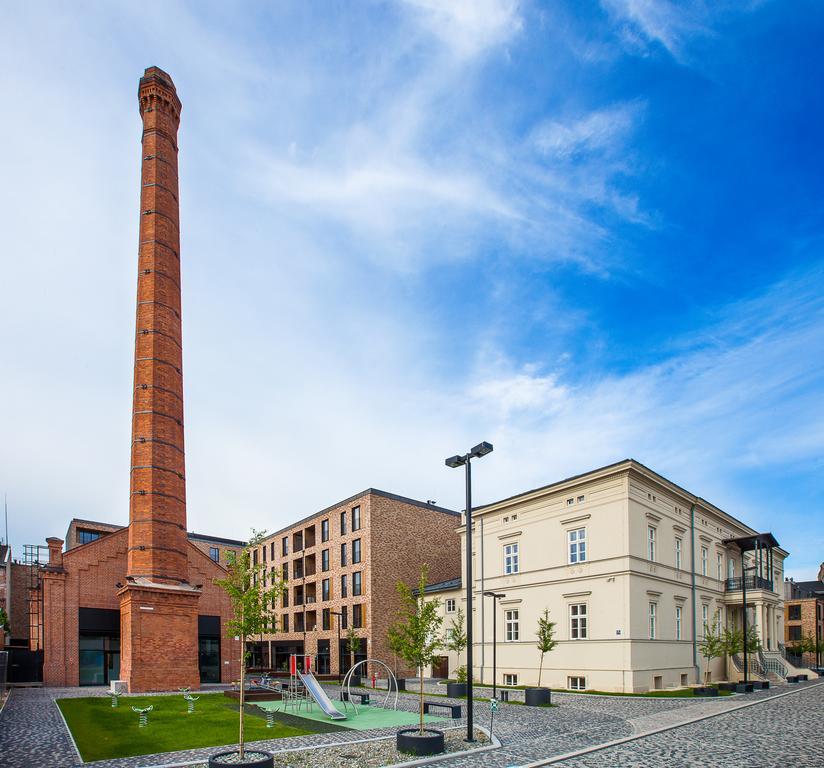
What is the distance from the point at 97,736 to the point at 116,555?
26.7 meters

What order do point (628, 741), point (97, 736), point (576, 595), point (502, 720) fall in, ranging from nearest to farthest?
1. point (628, 741)
2. point (97, 736)
3. point (502, 720)
4. point (576, 595)

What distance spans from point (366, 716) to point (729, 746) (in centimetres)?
1236

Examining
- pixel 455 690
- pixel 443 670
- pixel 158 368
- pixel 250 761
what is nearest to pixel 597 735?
pixel 250 761

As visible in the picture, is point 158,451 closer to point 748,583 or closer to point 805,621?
point 748,583

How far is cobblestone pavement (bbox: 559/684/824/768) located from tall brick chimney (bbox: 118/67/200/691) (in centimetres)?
2620

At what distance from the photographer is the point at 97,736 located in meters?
17.7

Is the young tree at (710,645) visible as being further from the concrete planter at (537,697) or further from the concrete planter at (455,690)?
the concrete planter at (455,690)

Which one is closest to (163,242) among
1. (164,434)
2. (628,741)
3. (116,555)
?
(164,434)

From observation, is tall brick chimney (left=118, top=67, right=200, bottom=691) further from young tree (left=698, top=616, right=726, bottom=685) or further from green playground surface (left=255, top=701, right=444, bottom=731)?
young tree (left=698, top=616, right=726, bottom=685)

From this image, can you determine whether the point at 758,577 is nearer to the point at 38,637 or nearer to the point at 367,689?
the point at 367,689

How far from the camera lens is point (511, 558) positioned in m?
37.5

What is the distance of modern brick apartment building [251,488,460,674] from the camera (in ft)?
158

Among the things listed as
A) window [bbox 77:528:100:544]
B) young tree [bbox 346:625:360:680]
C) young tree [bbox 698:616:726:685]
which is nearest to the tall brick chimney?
young tree [bbox 346:625:360:680]

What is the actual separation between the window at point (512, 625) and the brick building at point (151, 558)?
17831 mm
